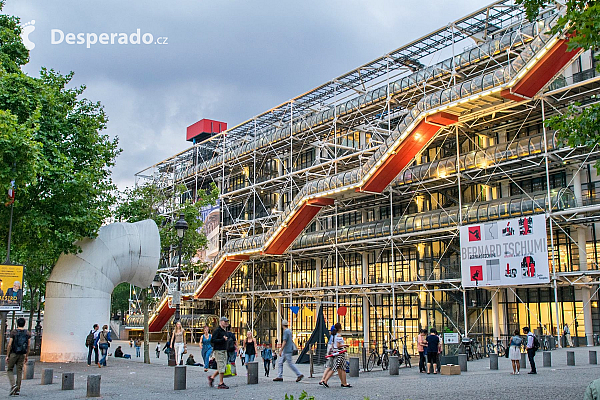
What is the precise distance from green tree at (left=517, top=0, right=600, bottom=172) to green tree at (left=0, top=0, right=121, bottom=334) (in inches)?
556

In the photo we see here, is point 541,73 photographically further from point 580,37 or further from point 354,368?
point 580,37

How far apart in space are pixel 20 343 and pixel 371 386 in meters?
7.37

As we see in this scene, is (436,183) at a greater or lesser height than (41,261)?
greater

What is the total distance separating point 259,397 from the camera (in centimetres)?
1152

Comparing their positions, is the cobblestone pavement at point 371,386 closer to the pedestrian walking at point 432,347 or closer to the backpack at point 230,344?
the pedestrian walking at point 432,347

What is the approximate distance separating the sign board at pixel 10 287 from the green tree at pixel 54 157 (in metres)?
2.47

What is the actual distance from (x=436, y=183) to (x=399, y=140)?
4.97 metres

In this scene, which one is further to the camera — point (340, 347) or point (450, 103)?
point (450, 103)

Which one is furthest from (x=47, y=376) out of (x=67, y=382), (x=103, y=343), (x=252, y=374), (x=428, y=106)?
(x=428, y=106)

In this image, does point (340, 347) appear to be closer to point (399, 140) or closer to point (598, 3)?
point (598, 3)

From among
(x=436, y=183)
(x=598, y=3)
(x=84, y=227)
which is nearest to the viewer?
(x=598, y=3)

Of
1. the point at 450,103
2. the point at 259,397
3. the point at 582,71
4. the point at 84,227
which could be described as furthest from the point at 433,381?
the point at 582,71

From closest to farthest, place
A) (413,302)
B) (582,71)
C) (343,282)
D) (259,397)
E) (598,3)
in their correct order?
(598,3)
(259,397)
(582,71)
(413,302)
(343,282)

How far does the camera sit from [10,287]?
17078 mm
